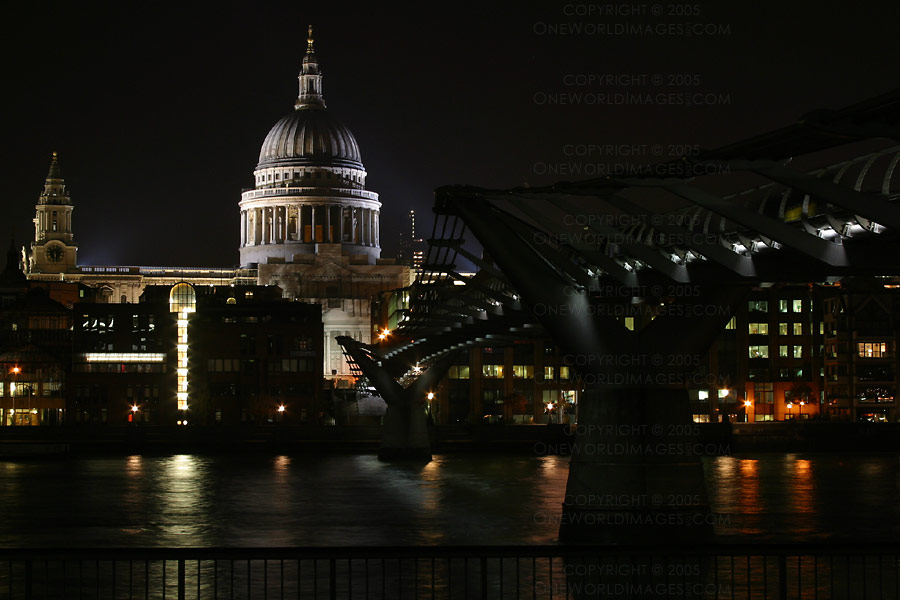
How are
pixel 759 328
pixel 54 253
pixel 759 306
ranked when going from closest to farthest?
1. pixel 759 328
2. pixel 759 306
3. pixel 54 253

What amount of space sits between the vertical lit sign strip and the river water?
30.0 m

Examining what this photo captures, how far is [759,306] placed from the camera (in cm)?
11125

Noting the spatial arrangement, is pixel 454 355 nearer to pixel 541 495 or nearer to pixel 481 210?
pixel 541 495

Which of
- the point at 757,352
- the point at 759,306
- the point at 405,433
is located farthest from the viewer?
the point at 759,306

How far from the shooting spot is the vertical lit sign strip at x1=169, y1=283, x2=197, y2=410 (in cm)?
11619

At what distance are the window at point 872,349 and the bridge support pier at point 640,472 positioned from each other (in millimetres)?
A: 83985

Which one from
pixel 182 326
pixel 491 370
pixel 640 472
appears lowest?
pixel 640 472

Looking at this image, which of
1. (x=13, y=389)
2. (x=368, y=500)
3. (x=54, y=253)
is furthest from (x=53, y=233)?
(x=368, y=500)

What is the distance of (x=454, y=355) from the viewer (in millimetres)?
76562

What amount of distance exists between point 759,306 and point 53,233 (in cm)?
11250

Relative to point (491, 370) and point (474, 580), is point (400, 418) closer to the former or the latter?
point (491, 370)

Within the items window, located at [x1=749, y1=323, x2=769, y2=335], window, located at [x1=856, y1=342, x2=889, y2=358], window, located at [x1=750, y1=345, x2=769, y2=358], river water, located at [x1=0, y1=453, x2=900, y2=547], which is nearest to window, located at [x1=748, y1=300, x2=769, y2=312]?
window, located at [x1=749, y1=323, x2=769, y2=335]

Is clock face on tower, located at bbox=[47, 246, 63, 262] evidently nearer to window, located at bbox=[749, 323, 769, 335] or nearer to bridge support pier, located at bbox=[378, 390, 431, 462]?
window, located at bbox=[749, 323, 769, 335]

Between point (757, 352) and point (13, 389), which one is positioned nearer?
point (757, 352)
